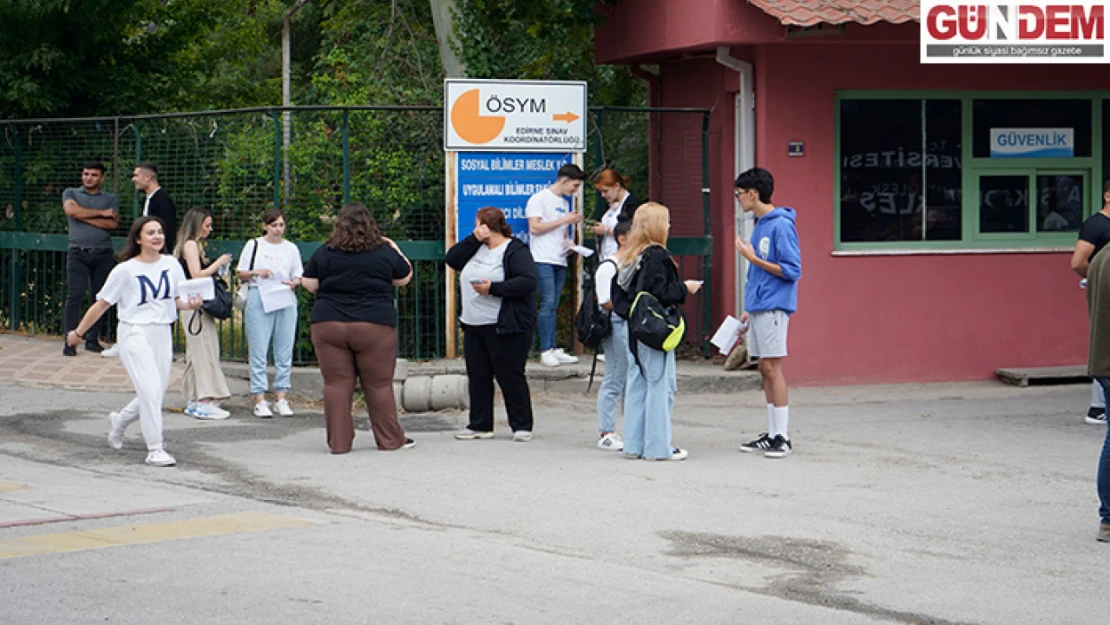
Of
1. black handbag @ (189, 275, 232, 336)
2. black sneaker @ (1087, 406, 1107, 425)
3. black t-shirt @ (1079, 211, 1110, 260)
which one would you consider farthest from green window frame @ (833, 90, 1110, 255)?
black handbag @ (189, 275, 232, 336)

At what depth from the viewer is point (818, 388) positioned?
1466 centimetres

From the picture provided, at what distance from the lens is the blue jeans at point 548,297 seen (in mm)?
14164

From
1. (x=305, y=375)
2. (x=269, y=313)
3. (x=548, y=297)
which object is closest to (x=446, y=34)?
(x=548, y=297)

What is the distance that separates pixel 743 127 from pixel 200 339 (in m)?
5.35

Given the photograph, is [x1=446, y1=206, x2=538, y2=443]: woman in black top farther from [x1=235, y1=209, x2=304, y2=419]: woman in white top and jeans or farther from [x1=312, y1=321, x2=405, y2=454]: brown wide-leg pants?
[x1=235, y1=209, x2=304, y2=419]: woman in white top and jeans

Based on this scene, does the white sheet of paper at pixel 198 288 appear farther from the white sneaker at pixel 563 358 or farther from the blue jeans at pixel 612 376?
the white sneaker at pixel 563 358

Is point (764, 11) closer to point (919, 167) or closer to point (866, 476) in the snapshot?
point (919, 167)

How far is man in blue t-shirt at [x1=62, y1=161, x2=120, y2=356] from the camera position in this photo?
1521cm

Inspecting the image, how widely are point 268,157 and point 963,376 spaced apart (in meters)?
6.76

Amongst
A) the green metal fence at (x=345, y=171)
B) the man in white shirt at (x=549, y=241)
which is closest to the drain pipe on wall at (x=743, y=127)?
the green metal fence at (x=345, y=171)

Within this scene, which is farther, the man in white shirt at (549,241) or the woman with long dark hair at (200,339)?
the man in white shirt at (549,241)

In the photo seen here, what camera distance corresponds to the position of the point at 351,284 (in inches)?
436

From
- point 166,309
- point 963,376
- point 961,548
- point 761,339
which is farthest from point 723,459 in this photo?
point 963,376

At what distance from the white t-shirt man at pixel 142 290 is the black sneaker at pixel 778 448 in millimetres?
4172
